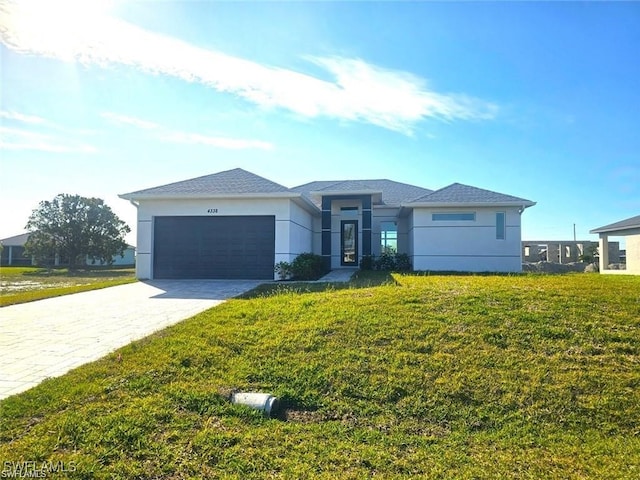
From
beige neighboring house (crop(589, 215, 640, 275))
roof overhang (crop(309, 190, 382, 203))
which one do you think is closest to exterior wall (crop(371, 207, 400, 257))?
roof overhang (crop(309, 190, 382, 203))

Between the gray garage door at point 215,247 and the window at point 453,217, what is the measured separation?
23.8 ft

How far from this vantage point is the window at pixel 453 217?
1794cm

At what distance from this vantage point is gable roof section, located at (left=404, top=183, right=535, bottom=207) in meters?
17.2

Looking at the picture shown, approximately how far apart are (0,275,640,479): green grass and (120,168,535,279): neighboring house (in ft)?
27.2

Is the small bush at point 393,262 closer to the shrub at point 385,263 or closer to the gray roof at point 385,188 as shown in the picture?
the shrub at point 385,263

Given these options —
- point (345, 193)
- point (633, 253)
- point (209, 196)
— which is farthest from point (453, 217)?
point (633, 253)

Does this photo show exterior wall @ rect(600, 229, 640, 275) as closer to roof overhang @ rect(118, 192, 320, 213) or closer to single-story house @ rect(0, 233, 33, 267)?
roof overhang @ rect(118, 192, 320, 213)

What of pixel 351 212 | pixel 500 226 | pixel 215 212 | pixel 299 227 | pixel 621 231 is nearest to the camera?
pixel 215 212

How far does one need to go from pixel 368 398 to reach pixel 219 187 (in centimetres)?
A: 1213

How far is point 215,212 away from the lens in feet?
50.0

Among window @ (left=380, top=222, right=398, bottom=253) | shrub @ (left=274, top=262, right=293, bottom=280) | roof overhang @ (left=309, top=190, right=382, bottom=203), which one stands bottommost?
shrub @ (left=274, top=262, right=293, bottom=280)

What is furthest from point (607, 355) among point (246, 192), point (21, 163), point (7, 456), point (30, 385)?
point (246, 192)

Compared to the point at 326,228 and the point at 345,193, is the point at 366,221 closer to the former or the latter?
the point at 345,193

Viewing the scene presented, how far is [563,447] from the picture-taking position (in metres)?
3.79
